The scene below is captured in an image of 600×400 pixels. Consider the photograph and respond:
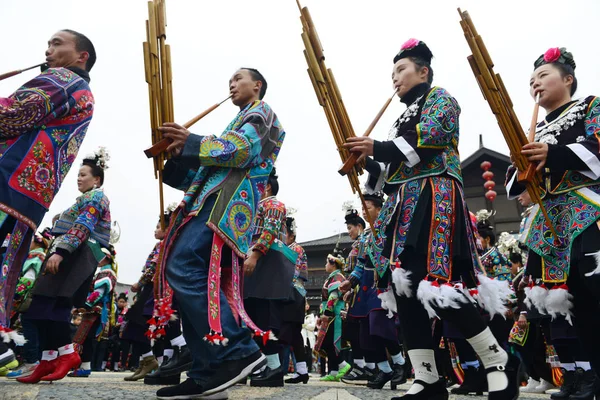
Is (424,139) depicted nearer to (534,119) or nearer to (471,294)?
(534,119)

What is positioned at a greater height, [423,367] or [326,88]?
[326,88]

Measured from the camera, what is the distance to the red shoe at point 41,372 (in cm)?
425

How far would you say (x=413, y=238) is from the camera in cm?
283

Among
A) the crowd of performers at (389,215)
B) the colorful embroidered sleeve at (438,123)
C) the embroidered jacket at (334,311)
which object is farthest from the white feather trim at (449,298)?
the embroidered jacket at (334,311)

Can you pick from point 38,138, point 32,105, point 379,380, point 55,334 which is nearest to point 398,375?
point 379,380

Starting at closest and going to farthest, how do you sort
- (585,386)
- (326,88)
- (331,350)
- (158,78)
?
(158,78) < (326,88) < (585,386) < (331,350)

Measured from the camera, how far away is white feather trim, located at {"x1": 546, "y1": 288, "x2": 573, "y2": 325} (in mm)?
2889

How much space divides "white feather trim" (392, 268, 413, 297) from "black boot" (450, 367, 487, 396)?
8.42ft

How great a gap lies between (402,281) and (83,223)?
3.04 meters

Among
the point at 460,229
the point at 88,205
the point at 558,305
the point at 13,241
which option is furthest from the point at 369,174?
the point at 88,205

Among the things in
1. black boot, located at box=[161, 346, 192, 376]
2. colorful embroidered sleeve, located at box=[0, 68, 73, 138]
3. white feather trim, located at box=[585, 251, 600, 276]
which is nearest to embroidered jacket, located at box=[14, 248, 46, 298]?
black boot, located at box=[161, 346, 192, 376]

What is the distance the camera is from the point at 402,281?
2.85 m

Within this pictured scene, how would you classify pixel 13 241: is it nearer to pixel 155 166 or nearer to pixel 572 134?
pixel 155 166

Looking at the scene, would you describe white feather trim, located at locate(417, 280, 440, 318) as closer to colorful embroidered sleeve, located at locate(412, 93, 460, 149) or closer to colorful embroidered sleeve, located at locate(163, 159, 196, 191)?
colorful embroidered sleeve, located at locate(412, 93, 460, 149)
